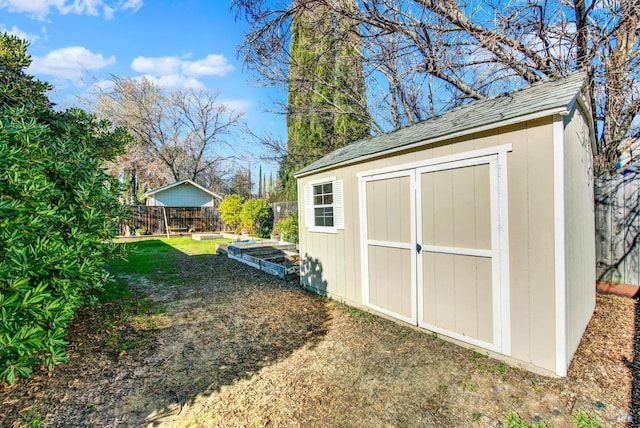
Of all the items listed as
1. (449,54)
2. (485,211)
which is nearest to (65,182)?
(485,211)

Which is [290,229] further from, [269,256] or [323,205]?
[323,205]

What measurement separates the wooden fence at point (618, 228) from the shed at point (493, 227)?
53.7 inches

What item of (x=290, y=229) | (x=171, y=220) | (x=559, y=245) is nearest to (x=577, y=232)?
(x=559, y=245)

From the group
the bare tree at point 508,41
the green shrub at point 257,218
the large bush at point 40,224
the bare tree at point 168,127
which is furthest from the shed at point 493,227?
the bare tree at point 168,127

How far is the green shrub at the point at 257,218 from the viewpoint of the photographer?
14938 millimetres

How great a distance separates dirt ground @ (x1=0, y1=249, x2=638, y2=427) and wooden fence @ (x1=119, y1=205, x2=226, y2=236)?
15484 mm

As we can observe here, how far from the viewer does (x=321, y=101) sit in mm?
12711

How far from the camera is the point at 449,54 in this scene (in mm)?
6871

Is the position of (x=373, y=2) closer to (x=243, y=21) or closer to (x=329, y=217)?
(x=243, y=21)

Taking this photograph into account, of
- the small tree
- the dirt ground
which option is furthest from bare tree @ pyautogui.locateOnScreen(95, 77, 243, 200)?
the dirt ground

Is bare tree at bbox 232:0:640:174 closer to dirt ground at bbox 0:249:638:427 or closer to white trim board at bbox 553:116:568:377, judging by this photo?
white trim board at bbox 553:116:568:377

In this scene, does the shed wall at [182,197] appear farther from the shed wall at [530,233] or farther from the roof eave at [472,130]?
the shed wall at [530,233]

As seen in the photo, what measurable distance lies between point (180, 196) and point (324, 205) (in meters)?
16.2

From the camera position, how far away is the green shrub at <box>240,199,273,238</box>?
1494 cm
